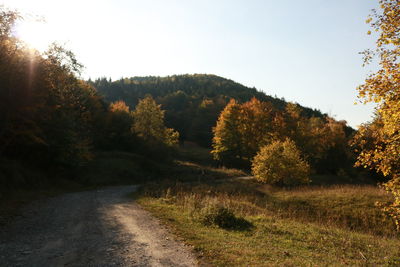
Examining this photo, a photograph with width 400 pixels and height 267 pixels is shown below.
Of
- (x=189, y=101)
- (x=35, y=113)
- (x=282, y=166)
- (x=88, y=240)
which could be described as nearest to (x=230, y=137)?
(x=282, y=166)

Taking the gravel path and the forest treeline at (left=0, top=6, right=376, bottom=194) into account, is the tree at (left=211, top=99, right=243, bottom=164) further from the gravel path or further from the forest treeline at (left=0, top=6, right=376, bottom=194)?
the gravel path

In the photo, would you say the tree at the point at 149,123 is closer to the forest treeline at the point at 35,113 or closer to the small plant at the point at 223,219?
the forest treeline at the point at 35,113

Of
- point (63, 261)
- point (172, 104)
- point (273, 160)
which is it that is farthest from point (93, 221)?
point (172, 104)

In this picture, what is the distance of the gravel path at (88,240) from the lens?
331 inches

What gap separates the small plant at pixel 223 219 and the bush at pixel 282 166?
20955mm

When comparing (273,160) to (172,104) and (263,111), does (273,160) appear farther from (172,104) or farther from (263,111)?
(172,104)

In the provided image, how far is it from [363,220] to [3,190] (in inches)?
1031

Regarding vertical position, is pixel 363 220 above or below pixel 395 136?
below

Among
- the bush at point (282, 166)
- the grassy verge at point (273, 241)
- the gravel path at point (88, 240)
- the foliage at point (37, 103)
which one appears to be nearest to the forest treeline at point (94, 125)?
the foliage at point (37, 103)

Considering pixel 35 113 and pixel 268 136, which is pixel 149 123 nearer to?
pixel 268 136

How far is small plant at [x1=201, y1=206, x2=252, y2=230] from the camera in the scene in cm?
1295

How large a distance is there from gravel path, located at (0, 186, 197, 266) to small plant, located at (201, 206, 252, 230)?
225 cm

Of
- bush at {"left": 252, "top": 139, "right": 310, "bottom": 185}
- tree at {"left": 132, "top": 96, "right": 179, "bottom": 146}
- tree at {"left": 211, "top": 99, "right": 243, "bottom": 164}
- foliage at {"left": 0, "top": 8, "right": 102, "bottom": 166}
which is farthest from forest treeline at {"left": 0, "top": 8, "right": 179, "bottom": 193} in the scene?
tree at {"left": 211, "top": 99, "right": 243, "bottom": 164}

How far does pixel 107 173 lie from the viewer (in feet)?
122
